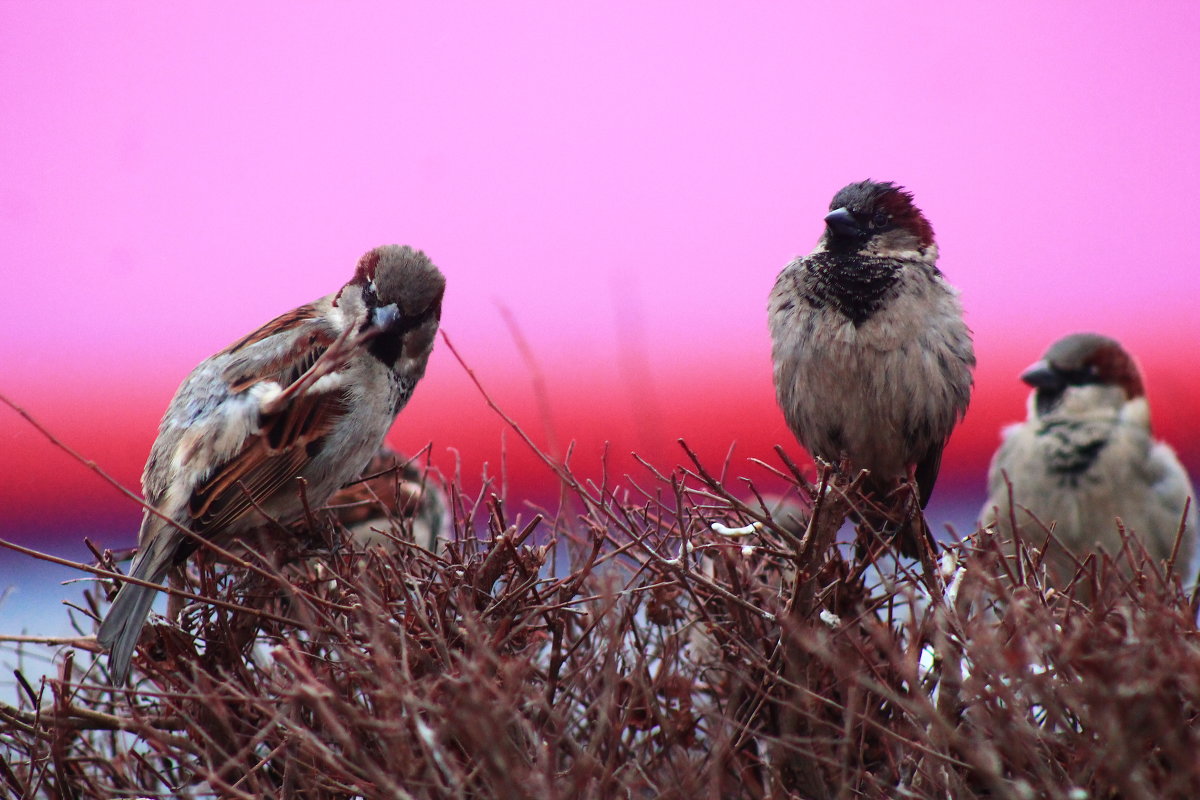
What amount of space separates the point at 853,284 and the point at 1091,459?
109 centimetres

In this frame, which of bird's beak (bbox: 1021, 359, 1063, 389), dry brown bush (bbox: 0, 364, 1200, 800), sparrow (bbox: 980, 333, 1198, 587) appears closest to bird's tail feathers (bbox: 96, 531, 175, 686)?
dry brown bush (bbox: 0, 364, 1200, 800)

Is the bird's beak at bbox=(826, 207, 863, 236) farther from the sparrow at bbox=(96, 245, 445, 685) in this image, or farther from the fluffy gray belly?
the sparrow at bbox=(96, 245, 445, 685)

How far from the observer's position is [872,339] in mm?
1532

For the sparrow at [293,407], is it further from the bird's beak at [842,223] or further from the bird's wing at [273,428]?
the bird's beak at [842,223]

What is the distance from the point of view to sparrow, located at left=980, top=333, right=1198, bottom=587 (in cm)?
225

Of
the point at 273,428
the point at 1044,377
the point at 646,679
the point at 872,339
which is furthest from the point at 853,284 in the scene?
the point at 1044,377

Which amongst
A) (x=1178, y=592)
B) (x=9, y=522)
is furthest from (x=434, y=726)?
(x=9, y=522)

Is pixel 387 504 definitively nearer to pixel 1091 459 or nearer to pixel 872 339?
pixel 872 339

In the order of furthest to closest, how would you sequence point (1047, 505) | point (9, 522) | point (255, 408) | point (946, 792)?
point (9, 522) < point (1047, 505) < point (255, 408) < point (946, 792)

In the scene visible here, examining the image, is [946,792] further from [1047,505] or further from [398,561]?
[1047,505]

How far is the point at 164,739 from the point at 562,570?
33.3 inches

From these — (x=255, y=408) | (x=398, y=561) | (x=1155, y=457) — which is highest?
(x=255, y=408)

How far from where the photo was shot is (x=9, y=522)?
2.66 meters

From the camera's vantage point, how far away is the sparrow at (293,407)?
1491 millimetres
